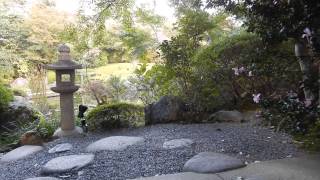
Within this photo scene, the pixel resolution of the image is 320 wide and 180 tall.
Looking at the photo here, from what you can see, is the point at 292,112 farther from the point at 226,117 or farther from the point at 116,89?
the point at 116,89

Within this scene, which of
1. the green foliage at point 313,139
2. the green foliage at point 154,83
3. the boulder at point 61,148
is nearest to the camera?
the green foliage at point 313,139

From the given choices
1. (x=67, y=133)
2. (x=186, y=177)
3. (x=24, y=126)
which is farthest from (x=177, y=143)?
(x=24, y=126)

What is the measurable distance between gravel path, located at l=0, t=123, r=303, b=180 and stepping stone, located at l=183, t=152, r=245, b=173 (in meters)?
0.11

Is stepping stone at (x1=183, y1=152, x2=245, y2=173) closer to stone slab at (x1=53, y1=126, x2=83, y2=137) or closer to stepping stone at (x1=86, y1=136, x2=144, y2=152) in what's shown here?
stepping stone at (x1=86, y1=136, x2=144, y2=152)

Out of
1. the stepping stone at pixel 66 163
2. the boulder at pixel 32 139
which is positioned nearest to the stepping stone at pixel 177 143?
the stepping stone at pixel 66 163

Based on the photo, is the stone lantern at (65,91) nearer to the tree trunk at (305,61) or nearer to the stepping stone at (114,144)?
the stepping stone at (114,144)

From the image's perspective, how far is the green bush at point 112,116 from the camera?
437 centimetres

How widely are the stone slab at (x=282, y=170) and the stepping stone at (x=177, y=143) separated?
845 millimetres

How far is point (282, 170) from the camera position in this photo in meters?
2.39

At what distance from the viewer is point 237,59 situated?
15.6 ft

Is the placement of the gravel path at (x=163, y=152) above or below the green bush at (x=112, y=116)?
below

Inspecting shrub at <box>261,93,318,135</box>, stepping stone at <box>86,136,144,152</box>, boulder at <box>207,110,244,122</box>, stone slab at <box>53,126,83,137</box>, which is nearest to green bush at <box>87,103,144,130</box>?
stone slab at <box>53,126,83,137</box>

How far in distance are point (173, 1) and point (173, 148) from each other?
5.12 meters

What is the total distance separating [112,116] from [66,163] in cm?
145
